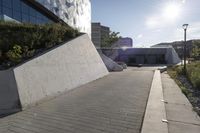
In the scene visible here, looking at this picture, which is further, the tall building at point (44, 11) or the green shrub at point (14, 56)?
the tall building at point (44, 11)

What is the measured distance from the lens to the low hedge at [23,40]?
912 centimetres

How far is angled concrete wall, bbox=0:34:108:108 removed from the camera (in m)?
7.75

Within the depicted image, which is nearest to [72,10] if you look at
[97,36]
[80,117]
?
[80,117]

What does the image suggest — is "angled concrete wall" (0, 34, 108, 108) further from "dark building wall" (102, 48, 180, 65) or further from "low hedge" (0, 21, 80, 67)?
"dark building wall" (102, 48, 180, 65)

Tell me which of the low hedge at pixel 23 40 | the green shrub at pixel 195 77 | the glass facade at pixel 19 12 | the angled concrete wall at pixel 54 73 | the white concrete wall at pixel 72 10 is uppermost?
the white concrete wall at pixel 72 10

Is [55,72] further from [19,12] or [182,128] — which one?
[19,12]

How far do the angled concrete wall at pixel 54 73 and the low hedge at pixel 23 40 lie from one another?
27.0 inches

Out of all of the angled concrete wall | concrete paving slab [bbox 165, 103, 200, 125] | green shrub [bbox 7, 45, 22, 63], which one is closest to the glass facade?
the angled concrete wall

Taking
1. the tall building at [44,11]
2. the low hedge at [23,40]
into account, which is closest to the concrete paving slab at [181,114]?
the low hedge at [23,40]

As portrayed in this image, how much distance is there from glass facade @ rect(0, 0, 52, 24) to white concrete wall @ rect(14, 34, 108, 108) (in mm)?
9326

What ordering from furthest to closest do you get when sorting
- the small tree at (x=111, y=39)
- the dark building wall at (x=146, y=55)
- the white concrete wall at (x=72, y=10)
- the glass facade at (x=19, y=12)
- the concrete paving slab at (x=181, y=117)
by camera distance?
the small tree at (x=111, y=39) → the dark building wall at (x=146, y=55) → the white concrete wall at (x=72, y=10) → the glass facade at (x=19, y=12) → the concrete paving slab at (x=181, y=117)

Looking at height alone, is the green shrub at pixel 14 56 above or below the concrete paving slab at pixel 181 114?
above

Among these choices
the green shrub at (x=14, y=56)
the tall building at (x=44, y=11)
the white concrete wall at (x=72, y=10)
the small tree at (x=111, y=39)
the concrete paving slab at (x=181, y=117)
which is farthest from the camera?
the small tree at (x=111, y=39)

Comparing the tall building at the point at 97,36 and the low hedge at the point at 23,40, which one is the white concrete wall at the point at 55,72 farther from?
the tall building at the point at 97,36
